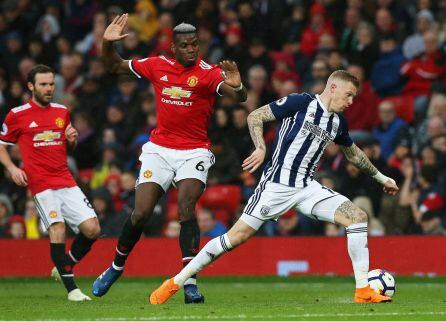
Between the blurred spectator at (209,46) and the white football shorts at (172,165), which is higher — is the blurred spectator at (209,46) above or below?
above

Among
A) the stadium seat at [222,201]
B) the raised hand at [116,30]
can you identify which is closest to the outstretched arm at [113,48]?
the raised hand at [116,30]

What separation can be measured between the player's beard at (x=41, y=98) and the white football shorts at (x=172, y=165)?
1.68 metres

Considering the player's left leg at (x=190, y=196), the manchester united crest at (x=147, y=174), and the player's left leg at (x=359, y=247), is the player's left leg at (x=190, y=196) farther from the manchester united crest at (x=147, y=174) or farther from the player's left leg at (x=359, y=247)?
the player's left leg at (x=359, y=247)

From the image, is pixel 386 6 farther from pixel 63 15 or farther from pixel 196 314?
pixel 196 314

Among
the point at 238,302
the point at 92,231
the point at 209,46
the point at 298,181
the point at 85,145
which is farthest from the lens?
the point at 209,46

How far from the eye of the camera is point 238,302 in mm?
11789

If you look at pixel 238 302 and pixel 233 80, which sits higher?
pixel 233 80

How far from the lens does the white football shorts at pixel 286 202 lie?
11.1 m

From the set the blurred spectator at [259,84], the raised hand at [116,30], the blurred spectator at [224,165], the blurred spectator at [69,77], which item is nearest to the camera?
the raised hand at [116,30]

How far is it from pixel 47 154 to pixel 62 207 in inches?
23.9

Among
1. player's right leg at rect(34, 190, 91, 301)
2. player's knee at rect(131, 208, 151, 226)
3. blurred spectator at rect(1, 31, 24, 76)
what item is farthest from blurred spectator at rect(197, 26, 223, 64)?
player's knee at rect(131, 208, 151, 226)

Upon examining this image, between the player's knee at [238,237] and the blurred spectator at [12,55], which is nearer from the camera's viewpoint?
the player's knee at [238,237]

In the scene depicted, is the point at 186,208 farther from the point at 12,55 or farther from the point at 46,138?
the point at 12,55

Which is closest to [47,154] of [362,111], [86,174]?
[86,174]
